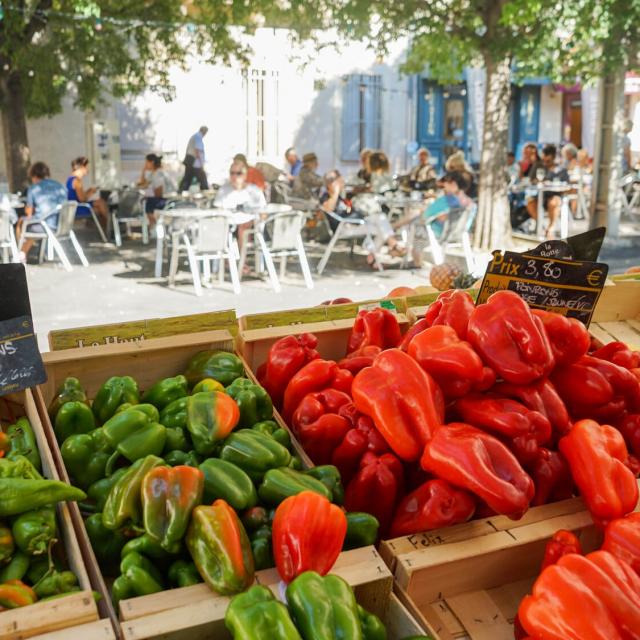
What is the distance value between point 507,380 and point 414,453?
1.06 ft

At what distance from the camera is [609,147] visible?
461 inches

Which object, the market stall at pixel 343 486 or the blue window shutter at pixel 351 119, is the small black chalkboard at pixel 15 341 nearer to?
the market stall at pixel 343 486

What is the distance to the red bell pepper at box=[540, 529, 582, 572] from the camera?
5.94ft

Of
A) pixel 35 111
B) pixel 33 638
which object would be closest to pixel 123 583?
pixel 33 638

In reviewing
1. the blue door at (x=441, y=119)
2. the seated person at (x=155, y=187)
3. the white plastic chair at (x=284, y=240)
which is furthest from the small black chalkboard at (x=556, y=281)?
the blue door at (x=441, y=119)

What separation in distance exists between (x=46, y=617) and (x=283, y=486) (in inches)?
24.5

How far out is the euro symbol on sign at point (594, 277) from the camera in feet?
8.50

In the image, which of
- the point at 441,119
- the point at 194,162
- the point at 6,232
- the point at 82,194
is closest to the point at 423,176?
the point at 194,162

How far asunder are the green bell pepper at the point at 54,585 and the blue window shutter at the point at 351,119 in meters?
18.7

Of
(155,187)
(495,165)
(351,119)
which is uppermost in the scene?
(351,119)

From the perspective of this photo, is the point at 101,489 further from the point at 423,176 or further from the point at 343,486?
the point at 423,176

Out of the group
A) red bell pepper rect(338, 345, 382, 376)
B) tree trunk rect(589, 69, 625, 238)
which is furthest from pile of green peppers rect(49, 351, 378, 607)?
tree trunk rect(589, 69, 625, 238)

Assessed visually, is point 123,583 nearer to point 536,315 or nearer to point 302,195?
point 536,315

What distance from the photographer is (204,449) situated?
209 centimetres
